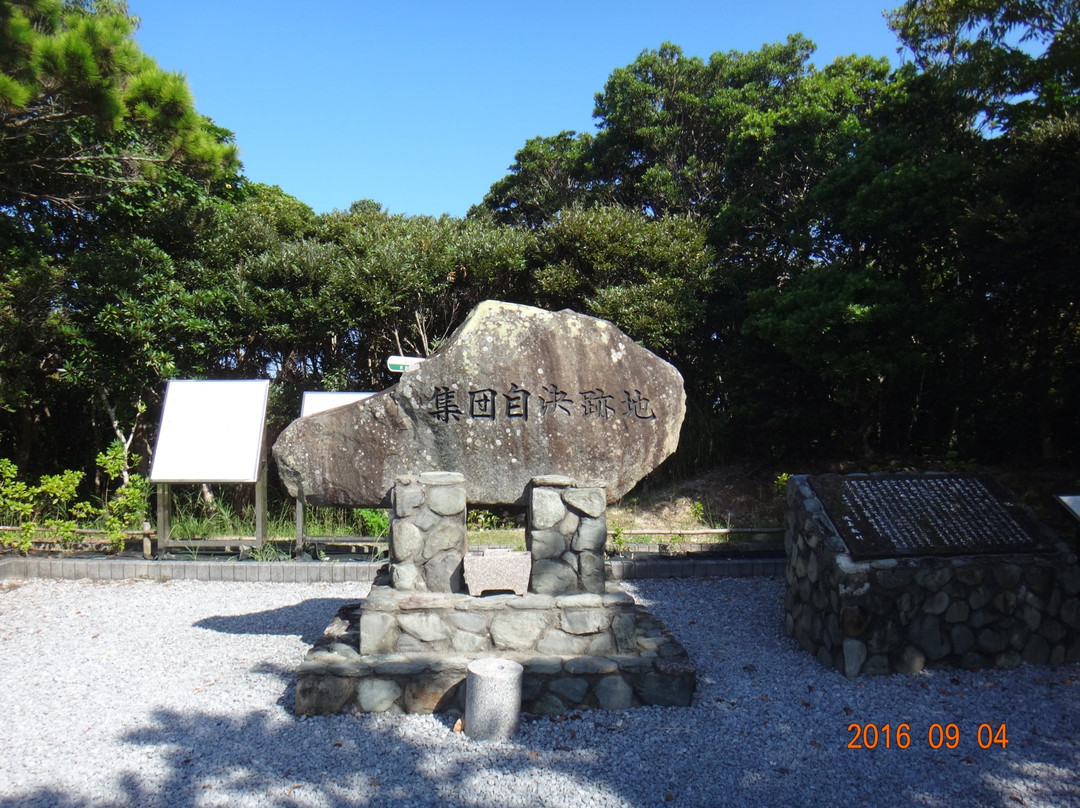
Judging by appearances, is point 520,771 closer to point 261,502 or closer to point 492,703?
point 492,703

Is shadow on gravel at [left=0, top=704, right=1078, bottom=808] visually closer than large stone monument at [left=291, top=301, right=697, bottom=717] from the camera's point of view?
Yes

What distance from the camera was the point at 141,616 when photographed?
17.9 ft

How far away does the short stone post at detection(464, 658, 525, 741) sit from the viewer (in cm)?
339

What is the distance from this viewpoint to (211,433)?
267 inches

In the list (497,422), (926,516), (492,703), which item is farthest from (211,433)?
(926,516)

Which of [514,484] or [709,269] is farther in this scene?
[709,269]

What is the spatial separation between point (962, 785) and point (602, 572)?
1.86 meters

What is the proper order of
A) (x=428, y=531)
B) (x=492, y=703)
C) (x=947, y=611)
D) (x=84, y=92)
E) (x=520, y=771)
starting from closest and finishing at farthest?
1. (x=520, y=771)
2. (x=492, y=703)
3. (x=428, y=531)
4. (x=947, y=611)
5. (x=84, y=92)

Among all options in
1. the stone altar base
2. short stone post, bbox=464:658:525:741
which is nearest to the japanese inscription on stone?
the stone altar base

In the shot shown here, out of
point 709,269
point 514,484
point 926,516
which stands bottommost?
point 926,516

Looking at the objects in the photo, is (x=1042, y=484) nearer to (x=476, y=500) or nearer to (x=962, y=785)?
(x=962, y=785)
